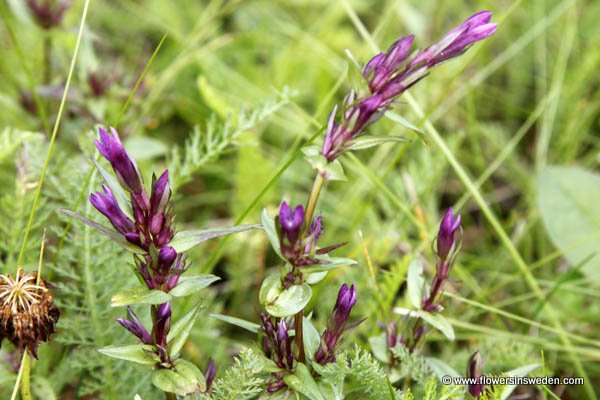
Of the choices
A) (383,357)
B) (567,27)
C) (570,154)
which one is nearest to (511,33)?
(567,27)

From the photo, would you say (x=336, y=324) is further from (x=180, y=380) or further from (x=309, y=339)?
(x=180, y=380)

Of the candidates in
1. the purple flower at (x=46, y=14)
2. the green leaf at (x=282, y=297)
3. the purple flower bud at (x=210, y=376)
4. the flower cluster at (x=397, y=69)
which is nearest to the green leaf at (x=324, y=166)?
the flower cluster at (x=397, y=69)

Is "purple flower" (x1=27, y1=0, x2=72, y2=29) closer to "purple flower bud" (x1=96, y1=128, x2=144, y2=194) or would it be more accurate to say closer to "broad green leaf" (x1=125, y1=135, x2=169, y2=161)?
"broad green leaf" (x1=125, y1=135, x2=169, y2=161)

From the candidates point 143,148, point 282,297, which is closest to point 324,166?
point 282,297

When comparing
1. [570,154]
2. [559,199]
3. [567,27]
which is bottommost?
[559,199]

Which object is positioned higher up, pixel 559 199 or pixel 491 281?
pixel 559 199

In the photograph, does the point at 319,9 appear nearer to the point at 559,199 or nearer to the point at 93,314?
the point at 559,199

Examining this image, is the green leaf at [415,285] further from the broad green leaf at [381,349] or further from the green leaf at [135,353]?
the green leaf at [135,353]
